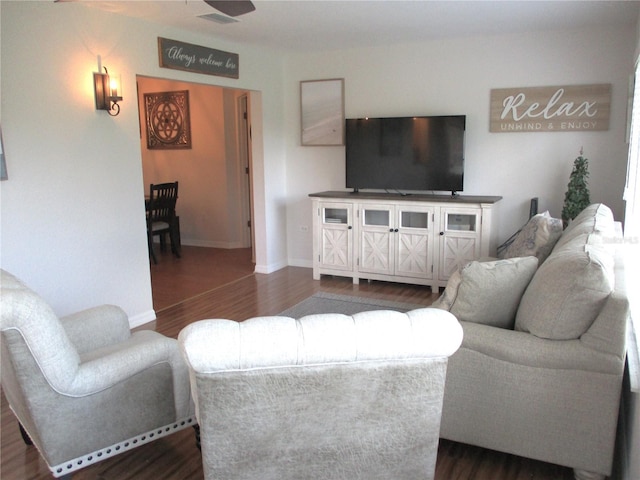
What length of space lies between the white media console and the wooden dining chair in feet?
7.34

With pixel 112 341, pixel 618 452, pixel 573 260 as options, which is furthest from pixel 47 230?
pixel 618 452

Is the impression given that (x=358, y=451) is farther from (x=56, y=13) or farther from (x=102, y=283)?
(x=56, y=13)

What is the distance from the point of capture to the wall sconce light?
12.4ft

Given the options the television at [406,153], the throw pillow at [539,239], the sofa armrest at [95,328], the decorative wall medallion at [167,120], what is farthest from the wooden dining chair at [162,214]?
the throw pillow at [539,239]

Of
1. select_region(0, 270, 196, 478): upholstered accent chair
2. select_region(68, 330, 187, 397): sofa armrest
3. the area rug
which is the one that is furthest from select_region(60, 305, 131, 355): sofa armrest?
the area rug

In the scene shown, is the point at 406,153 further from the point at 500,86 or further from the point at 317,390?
the point at 317,390

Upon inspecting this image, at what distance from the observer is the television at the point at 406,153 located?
16.7ft

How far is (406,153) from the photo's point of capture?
5273 mm

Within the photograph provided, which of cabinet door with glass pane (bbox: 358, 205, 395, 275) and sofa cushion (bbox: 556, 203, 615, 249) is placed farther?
cabinet door with glass pane (bbox: 358, 205, 395, 275)

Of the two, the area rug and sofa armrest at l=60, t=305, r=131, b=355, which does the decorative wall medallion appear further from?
sofa armrest at l=60, t=305, r=131, b=355

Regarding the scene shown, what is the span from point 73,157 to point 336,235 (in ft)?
8.92

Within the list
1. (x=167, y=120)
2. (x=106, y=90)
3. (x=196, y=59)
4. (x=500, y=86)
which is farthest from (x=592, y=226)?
(x=167, y=120)

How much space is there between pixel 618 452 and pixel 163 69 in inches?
163

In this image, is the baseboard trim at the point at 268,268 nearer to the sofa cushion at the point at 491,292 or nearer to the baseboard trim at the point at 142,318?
the baseboard trim at the point at 142,318
